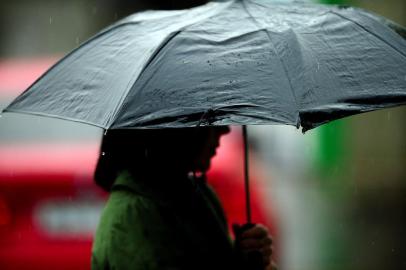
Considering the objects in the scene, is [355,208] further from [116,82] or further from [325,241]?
[116,82]

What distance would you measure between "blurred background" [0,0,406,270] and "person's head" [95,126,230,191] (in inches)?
125

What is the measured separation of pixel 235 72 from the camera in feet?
7.03

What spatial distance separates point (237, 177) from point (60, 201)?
1.32m

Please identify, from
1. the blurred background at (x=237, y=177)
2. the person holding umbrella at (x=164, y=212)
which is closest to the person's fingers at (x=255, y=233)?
the person holding umbrella at (x=164, y=212)

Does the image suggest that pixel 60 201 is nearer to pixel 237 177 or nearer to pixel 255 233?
pixel 237 177

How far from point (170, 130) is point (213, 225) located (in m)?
0.34

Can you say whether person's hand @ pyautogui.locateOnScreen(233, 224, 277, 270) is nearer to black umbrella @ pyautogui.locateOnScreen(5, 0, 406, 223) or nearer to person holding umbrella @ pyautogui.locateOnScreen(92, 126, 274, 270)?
person holding umbrella @ pyautogui.locateOnScreen(92, 126, 274, 270)

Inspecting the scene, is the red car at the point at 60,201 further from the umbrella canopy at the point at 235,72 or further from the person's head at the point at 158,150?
the umbrella canopy at the point at 235,72

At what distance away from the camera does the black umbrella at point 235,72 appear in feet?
6.76

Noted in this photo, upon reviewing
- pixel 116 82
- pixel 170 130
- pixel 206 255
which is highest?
pixel 116 82

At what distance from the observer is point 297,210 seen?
8359 mm

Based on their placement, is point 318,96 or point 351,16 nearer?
point 318,96

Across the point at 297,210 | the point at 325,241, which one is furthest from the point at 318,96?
the point at 297,210

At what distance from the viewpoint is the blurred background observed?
19.4ft
